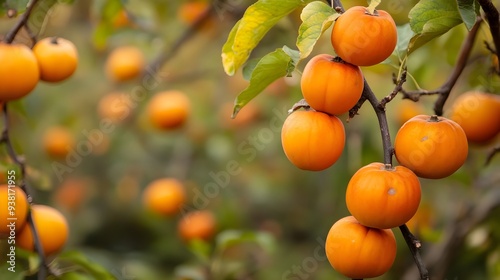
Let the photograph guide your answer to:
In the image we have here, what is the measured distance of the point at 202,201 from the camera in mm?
2463

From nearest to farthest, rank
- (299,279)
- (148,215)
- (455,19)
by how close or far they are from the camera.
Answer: (455,19)
(299,279)
(148,215)

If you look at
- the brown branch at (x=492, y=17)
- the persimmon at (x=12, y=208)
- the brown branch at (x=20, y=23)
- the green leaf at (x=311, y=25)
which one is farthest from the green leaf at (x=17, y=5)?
the brown branch at (x=492, y=17)

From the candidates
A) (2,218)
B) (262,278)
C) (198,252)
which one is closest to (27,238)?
(2,218)

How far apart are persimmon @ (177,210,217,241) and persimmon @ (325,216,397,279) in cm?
142

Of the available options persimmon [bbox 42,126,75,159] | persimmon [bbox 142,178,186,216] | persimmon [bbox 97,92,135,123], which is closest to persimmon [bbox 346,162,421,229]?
persimmon [bbox 142,178,186,216]

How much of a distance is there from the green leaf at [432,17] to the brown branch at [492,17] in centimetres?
4

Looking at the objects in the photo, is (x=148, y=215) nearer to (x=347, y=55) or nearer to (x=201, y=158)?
(x=201, y=158)

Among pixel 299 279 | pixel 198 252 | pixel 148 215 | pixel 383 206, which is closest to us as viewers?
pixel 383 206

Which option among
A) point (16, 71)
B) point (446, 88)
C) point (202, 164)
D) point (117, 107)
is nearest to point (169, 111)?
point (117, 107)

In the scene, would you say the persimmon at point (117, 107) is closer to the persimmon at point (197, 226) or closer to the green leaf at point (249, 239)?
the persimmon at point (197, 226)

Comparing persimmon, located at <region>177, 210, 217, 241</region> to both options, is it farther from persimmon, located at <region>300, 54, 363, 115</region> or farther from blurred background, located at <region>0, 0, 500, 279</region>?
persimmon, located at <region>300, 54, 363, 115</region>

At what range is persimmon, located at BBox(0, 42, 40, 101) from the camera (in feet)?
3.47

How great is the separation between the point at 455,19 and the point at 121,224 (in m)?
2.02

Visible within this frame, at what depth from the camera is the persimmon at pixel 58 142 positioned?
8.28ft
